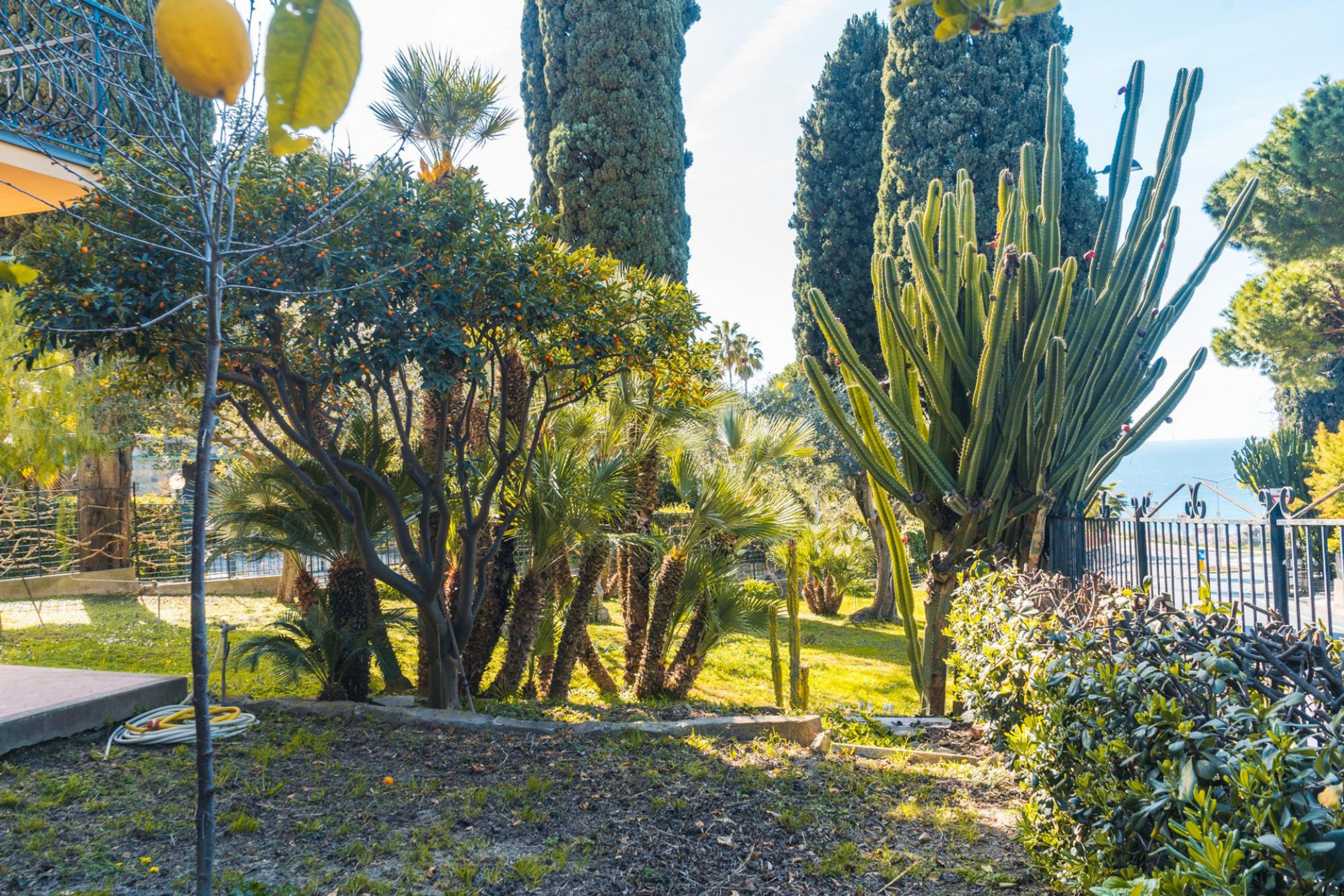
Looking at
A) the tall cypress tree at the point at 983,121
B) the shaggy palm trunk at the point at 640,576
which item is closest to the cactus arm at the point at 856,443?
the shaggy palm trunk at the point at 640,576

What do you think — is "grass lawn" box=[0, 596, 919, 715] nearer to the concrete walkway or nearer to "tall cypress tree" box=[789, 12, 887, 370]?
the concrete walkway

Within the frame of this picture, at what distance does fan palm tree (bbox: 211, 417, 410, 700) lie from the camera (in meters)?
7.27

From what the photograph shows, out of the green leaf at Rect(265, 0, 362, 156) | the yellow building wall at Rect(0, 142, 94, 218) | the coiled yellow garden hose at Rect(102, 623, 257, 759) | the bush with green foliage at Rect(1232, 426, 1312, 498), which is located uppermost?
the yellow building wall at Rect(0, 142, 94, 218)

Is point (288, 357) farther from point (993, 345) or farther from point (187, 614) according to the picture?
point (187, 614)

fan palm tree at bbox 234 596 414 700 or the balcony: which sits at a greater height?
the balcony

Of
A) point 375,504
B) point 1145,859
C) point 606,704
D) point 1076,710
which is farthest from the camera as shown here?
point 606,704

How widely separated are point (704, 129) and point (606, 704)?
41.2 ft

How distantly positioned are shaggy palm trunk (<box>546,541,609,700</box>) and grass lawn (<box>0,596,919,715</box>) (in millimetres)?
224

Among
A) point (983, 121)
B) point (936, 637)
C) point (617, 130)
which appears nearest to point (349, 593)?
point (936, 637)

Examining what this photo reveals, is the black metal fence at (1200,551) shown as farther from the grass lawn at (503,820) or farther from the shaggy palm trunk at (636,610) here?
the shaggy palm trunk at (636,610)

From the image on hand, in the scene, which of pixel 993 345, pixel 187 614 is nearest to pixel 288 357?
pixel 993 345

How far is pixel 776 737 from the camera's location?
5.58m

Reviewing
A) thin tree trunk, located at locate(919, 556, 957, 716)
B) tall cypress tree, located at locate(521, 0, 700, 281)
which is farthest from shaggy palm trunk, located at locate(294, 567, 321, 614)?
tall cypress tree, located at locate(521, 0, 700, 281)

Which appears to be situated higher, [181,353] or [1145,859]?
[181,353]
